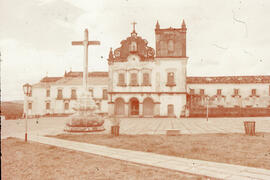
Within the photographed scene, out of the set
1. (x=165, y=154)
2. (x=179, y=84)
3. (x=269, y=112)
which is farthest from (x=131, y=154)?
(x=269, y=112)

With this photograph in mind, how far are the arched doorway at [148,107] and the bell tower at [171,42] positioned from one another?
6.38 metres

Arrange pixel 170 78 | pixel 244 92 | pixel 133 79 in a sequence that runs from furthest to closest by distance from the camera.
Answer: pixel 244 92, pixel 133 79, pixel 170 78

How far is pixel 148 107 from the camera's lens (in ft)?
118

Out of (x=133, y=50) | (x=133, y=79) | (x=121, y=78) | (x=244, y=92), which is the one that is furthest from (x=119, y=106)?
(x=244, y=92)

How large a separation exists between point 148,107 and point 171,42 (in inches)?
379

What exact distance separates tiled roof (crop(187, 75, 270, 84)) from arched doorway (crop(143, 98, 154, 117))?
34.7ft

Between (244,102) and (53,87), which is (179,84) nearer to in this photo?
(244,102)

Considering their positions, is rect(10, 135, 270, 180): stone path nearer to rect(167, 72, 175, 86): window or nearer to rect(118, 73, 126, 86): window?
rect(167, 72, 175, 86): window

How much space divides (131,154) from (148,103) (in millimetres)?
28310

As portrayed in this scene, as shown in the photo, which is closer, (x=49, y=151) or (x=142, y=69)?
(x=49, y=151)

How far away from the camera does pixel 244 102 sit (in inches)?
1658

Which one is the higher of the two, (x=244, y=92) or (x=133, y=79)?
(x=133, y=79)

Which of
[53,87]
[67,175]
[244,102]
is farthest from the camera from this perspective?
[53,87]

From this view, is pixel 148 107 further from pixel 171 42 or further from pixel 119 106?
pixel 171 42
